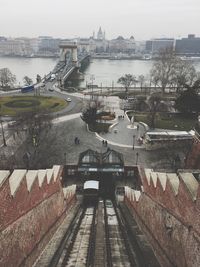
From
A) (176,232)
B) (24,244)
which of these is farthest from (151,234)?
(24,244)

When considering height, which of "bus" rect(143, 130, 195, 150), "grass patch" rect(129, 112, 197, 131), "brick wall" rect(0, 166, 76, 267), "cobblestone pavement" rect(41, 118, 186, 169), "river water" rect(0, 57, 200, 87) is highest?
"brick wall" rect(0, 166, 76, 267)

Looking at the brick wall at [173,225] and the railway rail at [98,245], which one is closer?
the brick wall at [173,225]

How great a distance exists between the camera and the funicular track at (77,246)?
8.25 meters

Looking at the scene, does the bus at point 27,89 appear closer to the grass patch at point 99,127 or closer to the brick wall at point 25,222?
the grass patch at point 99,127

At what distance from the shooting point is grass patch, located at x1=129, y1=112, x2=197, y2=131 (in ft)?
109

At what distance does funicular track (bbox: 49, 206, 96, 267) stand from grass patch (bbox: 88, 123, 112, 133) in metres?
18.2

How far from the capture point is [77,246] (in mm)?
9539

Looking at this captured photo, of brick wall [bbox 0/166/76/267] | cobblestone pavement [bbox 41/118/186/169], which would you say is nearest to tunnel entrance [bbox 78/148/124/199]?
cobblestone pavement [bbox 41/118/186/169]

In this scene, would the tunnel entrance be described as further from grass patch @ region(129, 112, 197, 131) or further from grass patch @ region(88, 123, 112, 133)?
grass patch @ region(129, 112, 197, 131)

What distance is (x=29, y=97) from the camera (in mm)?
50000

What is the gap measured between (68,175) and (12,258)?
48.4 feet

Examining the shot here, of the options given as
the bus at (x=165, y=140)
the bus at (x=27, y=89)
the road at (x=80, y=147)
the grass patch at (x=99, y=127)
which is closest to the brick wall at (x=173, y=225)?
the road at (x=80, y=147)

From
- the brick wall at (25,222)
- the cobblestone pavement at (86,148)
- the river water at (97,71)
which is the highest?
the brick wall at (25,222)

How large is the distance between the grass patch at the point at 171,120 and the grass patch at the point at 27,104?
1156 cm
